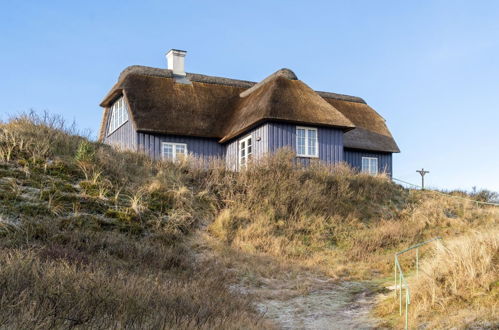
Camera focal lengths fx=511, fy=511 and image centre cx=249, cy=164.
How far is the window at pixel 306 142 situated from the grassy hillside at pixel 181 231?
190cm

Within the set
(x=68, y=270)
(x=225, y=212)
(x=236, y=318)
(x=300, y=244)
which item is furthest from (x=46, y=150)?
(x=236, y=318)

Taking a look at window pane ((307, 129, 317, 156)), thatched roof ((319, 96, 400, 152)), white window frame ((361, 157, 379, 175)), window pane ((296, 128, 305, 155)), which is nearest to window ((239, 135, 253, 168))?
window pane ((296, 128, 305, 155))

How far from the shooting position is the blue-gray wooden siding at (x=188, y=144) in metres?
21.2

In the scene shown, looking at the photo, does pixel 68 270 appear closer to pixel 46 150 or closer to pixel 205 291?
pixel 205 291

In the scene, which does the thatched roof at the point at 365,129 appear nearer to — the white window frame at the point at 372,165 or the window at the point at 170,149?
the white window frame at the point at 372,165

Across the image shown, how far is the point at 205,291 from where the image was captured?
863 centimetres

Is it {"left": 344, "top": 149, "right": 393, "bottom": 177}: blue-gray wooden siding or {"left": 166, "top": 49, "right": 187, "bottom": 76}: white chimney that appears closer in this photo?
{"left": 344, "top": 149, "right": 393, "bottom": 177}: blue-gray wooden siding

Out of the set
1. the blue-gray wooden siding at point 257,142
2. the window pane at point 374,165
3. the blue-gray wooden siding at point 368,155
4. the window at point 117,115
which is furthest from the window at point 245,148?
the window pane at point 374,165

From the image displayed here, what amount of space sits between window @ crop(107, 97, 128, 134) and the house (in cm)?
5

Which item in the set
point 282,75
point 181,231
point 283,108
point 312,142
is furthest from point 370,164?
point 181,231

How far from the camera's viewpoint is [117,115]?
24.9 meters

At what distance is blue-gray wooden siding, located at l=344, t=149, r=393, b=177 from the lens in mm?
24234

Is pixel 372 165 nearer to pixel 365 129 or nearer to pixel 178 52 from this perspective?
pixel 365 129

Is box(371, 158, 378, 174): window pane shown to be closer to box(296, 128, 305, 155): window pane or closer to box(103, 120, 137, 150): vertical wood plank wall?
box(296, 128, 305, 155): window pane
